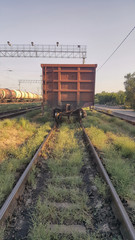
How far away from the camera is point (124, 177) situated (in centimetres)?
304

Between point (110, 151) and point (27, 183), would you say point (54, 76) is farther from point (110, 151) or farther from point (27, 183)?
point (27, 183)

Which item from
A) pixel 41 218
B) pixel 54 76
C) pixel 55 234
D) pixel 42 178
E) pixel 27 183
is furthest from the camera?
pixel 54 76

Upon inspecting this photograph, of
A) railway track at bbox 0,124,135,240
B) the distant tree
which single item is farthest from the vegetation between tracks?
the distant tree

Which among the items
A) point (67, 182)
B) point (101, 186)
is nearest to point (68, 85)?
point (67, 182)

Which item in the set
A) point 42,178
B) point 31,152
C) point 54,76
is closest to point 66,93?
point 54,76

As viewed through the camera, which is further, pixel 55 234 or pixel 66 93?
pixel 66 93

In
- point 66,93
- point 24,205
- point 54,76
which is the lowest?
point 24,205

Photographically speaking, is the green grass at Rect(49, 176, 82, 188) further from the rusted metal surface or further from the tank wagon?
the rusted metal surface

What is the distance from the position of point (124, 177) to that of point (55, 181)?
1.48 meters

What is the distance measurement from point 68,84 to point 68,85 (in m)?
0.07

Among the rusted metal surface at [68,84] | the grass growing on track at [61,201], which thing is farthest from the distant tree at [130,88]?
the grass growing on track at [61,201]

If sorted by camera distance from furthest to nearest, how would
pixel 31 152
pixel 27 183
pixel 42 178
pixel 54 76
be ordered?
pixel 54 76 < pixel 31 152 < pixel 42 178 < pixel 27 183

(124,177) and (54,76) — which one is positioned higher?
(54,76)

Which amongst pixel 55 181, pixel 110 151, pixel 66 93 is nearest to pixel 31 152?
pixel 55 181
